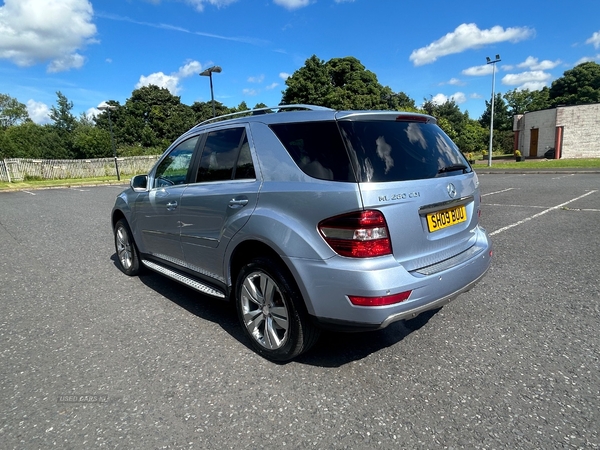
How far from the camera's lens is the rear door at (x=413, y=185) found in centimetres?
231

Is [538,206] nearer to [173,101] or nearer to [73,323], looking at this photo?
[73,323]

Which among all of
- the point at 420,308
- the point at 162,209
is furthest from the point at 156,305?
the point at 420,308

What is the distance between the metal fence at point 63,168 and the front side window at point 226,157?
30.5m

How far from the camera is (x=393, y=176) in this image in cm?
238

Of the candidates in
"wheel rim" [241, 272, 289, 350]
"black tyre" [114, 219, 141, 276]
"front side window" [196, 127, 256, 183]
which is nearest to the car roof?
"front side window" [196, 127, 256, 183]

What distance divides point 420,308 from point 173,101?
6432 cm

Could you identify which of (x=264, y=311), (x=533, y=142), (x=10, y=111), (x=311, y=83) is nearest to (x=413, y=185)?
(x=264, y=311)

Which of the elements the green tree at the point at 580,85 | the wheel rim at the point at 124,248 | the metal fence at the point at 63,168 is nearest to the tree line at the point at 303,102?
the green tree at the point at 580,85

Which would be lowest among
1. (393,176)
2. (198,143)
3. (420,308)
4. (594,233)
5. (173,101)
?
(594,233)

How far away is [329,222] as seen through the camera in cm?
229

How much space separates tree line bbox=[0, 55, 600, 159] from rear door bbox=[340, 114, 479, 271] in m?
34.8

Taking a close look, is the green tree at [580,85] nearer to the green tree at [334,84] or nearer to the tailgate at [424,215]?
the green tree at [334,84]

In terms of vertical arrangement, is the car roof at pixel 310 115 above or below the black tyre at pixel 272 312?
above

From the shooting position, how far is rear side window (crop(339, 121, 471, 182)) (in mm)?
2357
